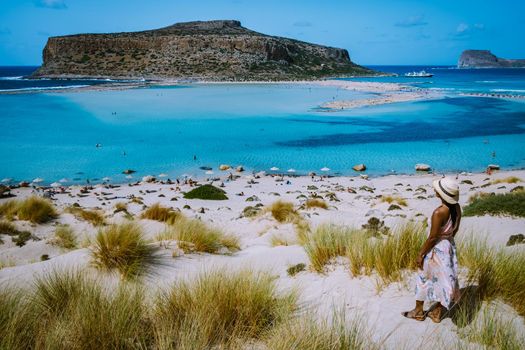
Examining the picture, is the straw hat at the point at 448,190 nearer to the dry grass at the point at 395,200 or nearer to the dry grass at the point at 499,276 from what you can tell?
the dry grass at the point at 499,276

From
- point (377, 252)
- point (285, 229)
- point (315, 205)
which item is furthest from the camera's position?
point (315, 205)

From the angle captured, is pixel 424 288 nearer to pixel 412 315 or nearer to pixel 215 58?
pixel 412 315

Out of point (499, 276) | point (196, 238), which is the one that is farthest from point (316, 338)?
point (196, 238)

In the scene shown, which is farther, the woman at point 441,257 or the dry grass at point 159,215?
the dry grass at point 159,215

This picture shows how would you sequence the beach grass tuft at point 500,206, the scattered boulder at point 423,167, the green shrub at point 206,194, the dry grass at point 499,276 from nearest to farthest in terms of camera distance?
the dry grass at point 499,276
the beach grass tuft at point 500,206
the green shrub at point 206,194
the scattered boulder at point 423,167

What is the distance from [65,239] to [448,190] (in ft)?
24.8

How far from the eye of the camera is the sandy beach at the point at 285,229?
4.08 meters

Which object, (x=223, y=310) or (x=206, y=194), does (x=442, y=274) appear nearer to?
(x=223, y=310)

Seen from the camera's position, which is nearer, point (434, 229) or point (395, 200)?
point (434, 229)

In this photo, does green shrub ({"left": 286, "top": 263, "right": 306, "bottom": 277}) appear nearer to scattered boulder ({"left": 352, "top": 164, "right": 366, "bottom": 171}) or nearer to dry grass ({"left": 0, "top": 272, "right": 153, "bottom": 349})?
dry grass ({"left": 0, "top": 272, "right": 153, "bottom": 349})

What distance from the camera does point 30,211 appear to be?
9.52 m

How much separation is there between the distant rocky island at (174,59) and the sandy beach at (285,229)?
66493mm

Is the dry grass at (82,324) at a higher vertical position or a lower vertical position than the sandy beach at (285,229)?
higher

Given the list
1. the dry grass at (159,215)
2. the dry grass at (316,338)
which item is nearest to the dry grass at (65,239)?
the dry grass at (159,215)
